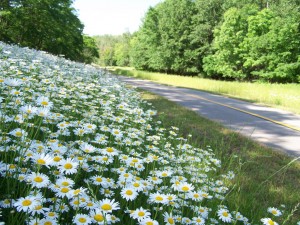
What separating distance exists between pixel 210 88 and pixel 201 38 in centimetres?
2346

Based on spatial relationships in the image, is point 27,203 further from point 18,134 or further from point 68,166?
point 18,134

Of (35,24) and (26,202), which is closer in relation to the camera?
(26,202)

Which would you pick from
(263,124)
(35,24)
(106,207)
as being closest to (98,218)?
(106,207)

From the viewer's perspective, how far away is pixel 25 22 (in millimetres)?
23922

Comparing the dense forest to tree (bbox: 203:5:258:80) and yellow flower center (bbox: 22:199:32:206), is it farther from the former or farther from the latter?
yellow flower center (bbox: 22:199:32:206)

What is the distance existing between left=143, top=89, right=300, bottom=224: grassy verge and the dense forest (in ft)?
92.4

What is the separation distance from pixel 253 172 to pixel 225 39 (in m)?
33.2

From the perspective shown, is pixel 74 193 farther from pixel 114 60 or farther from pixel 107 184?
pixel 114 60

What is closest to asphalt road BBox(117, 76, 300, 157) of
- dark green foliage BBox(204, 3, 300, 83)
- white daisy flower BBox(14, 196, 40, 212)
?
white daisy flower BBox(14, 196, 40, 212)

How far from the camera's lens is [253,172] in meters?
4.79

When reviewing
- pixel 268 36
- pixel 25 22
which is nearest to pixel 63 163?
pixel 25 22

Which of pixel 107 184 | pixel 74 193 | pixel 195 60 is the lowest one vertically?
pixel 107 184

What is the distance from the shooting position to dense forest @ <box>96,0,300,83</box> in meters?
31.5

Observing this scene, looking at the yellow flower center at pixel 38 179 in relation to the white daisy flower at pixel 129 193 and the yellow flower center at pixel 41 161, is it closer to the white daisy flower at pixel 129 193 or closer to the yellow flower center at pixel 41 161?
the yellow flower center at pixel 41 161
